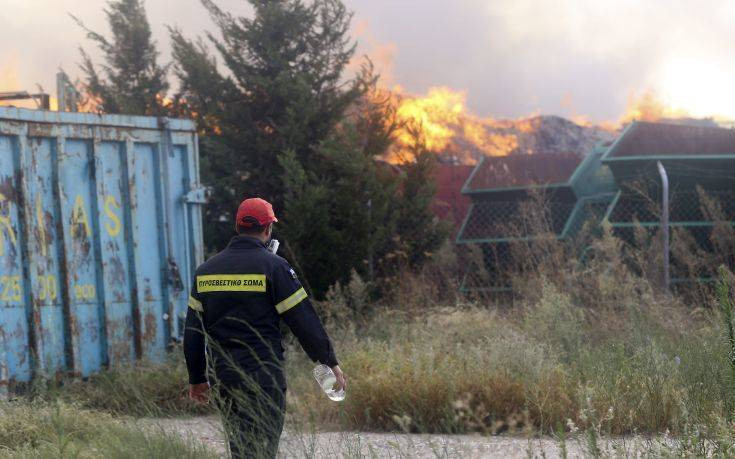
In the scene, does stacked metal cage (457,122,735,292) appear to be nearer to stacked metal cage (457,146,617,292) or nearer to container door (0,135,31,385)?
stacked metal cage (457,146,617,292)

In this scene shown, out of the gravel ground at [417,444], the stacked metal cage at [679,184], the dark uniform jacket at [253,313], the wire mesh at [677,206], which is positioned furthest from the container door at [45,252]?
the wire mesh at [677,206]

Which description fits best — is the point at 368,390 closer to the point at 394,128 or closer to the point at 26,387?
the point at 26,387

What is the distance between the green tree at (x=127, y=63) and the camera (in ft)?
52.7

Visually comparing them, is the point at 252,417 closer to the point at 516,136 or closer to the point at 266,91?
the point at 266,91

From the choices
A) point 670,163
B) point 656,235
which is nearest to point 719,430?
point 656,235

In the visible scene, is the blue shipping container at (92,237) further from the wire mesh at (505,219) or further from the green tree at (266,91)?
the wire mesh at (505,219)

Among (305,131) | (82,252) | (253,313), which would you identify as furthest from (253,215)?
(305,131)

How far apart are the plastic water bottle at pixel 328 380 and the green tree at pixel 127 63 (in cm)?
1205

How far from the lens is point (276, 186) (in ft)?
40.8

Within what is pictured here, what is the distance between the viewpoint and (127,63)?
16.3 meters

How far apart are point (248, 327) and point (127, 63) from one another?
498 inches

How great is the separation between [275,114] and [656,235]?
17.4 ft

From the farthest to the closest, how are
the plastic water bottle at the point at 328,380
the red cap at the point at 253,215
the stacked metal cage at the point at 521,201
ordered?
the stacked metal cage at the point at 521,201 → the red cap at the point at 253,215 → the plastic water bottle at the point at 328,380

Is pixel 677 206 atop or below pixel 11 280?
atop
